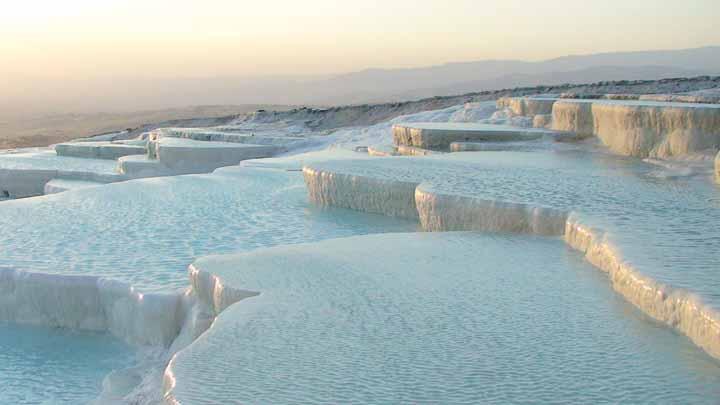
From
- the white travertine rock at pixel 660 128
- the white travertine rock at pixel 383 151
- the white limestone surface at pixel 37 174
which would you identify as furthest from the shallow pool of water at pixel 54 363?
the white limestone surface at pixel 37 174

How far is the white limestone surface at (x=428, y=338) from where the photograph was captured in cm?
252

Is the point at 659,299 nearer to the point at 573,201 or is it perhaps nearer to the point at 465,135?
the point at 573,201

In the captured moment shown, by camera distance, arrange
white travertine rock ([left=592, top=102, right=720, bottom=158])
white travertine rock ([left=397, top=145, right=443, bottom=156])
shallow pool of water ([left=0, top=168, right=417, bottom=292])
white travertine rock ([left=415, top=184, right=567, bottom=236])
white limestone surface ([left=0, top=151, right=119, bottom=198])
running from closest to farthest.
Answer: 1. white travertine rock ([left=415, top=184, right=567, bottom=236])
2. shallow pool of water ([left=0, top=168, right=417, bottom=292])
3. white travertine rock ([left=592, top=102, right=720, bottom=158])
4. white travertine rock ([left=397, top=145, right=443, bottom=156])
5. white limestone surface ([left=0, top=151, right=119, bottom=198])

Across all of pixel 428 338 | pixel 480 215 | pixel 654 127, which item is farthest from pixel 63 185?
pixel 428 338

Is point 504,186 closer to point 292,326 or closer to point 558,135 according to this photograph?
point 292,326

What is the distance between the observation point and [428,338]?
297 centimetres

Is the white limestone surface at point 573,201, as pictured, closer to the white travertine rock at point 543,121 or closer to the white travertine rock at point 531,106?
the white travertine rock at point 543,121

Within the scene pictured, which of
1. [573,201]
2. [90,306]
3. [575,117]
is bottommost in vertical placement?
[90,306]

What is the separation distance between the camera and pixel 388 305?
3.40m

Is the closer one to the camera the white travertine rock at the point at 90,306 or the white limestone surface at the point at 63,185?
the white travertine rock at the point at 90,306

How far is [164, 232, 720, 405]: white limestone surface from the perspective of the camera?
2.52 m

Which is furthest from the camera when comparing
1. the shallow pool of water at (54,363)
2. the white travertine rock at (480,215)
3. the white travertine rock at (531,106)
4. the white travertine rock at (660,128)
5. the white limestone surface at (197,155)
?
the white limestone surface at (197,155)

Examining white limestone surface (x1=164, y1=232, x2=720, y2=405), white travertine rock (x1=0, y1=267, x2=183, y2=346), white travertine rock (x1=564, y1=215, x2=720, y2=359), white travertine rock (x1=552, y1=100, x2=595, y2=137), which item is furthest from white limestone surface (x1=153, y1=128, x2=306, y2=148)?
white travertine rock (x1=564, y1=215, x2=720, y2=359)

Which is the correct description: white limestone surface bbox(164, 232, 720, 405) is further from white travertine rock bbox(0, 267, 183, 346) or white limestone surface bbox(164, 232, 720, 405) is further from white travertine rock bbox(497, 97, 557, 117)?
white travertine rock bbox(497, 97, 557, 117)
